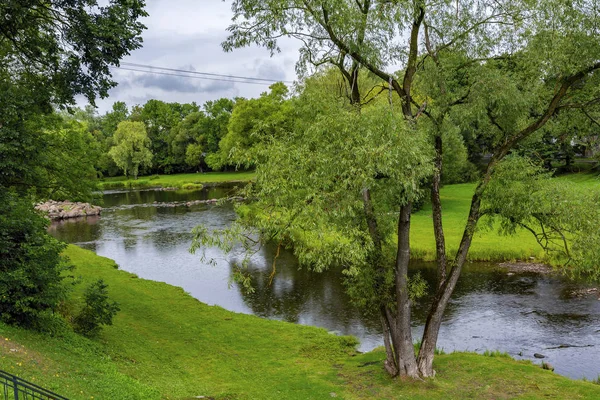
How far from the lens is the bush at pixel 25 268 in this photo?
17.0 metres

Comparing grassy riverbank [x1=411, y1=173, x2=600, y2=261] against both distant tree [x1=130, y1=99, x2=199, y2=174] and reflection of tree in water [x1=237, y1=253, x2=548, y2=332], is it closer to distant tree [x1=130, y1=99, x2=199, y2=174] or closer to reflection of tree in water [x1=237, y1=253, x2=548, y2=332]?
reflection of tree in water [x1=237, y1=253, x2=548, y2=332]

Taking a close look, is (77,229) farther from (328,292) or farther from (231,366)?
(231,366)

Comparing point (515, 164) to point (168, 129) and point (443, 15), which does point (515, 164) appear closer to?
point (443, 15)

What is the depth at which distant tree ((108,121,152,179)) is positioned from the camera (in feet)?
371

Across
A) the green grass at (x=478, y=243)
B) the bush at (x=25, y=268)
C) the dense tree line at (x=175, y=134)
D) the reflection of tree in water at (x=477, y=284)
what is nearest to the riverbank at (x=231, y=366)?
the bush at (x=25, y=268)

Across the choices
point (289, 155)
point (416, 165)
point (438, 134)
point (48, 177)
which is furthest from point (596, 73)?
point (48, 177)

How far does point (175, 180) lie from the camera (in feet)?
376

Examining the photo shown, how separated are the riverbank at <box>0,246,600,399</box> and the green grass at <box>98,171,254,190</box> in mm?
81431

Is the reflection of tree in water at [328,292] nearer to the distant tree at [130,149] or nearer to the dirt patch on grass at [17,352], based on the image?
the dirt patch on grass at [17,352]

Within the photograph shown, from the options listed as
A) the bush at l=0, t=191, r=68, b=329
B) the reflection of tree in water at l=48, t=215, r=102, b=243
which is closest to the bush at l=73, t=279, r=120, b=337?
the bush at l=0, t=191, r=68, b=329

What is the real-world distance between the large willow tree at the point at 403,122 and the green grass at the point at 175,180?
8737cm

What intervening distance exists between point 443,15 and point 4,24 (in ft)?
55.2

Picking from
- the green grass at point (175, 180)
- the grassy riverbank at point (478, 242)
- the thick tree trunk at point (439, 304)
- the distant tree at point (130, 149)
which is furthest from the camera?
the distant tree at point (130, 149)

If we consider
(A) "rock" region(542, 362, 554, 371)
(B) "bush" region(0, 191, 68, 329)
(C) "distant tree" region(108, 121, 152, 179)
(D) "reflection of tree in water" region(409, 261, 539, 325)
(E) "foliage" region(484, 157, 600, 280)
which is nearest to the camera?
(E) "foliage" region(484, 157, 600, 280)
